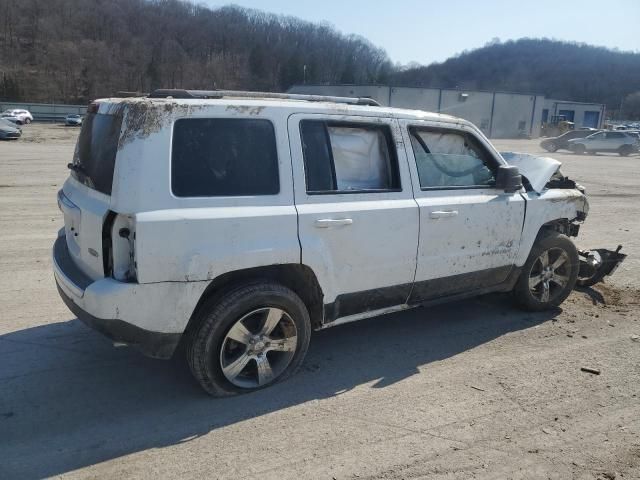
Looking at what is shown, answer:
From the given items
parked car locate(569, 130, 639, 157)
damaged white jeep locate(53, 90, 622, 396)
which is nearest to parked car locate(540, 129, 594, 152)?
parked car locate(569, 130, 639, 157)

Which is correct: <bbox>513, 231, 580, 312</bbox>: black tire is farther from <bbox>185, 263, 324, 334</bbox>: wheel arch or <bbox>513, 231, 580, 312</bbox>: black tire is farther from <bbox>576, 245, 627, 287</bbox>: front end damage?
<bbox>185, 263, 324, 334</bbox>: wheel arch

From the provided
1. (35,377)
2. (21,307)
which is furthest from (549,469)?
(21,307)

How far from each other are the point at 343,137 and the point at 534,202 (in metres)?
2.18

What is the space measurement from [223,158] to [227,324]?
1.08 m

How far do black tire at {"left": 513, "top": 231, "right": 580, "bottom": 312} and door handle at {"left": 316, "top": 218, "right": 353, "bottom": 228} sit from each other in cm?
231

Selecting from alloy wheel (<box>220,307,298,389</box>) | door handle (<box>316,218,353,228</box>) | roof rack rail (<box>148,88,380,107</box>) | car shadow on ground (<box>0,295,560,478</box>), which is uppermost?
→ roof rack rail (<box>148,88,380,107</box>)

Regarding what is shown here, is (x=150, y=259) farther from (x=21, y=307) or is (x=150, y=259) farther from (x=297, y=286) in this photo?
(x=21, y=307)

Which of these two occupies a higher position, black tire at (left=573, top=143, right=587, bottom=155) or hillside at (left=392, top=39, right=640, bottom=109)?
hillside at (left=392, top=39, right=640, bottom=109)

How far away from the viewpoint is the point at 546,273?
5410 millimetres

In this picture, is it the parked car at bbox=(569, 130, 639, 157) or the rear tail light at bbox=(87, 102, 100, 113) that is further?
the parked car at bbox=(569, 130, 639, 157)

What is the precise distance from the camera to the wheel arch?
3.49 meters

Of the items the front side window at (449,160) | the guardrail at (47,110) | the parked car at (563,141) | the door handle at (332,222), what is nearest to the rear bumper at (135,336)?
the door handle at (332,222)

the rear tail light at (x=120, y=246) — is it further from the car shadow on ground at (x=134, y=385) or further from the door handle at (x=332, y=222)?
the door handle at (x=332, y=222)

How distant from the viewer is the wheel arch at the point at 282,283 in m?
3.49
